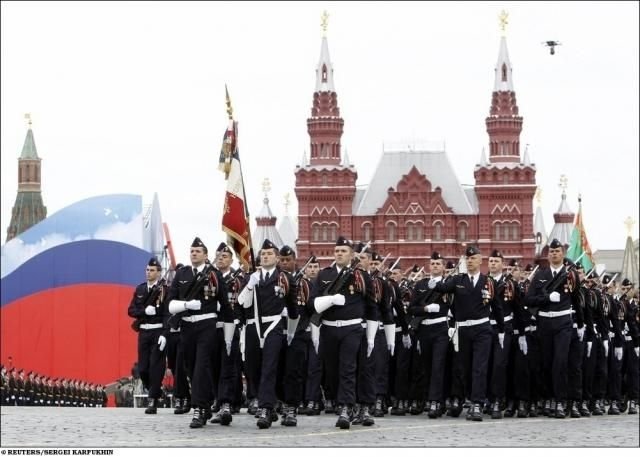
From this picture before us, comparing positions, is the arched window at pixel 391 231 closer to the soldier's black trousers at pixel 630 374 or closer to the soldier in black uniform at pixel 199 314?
the soldier's black trousers at pixel 630 374

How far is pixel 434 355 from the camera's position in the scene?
54.2ft

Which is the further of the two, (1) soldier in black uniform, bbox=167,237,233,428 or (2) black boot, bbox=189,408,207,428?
(1) soldier in black uniform, bbox=167,237,233,428

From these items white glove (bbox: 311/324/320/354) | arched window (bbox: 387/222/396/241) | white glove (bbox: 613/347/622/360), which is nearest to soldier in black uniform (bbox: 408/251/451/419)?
white glove (bbox: 311/324/320/354)

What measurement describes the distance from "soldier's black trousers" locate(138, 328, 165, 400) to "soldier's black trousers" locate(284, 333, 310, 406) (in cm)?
392

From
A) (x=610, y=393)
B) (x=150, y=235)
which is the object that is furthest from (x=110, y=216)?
(x=610, y=393)

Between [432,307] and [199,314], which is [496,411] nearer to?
[432,307]

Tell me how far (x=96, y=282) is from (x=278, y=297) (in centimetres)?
3772

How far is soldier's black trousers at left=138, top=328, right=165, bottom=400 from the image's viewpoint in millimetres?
18016

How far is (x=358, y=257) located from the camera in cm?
1507

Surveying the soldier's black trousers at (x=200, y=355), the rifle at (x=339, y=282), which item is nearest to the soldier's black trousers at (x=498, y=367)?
the rifle at (x=339, y=282)

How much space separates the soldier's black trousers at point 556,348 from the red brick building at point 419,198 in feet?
224

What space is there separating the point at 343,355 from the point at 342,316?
375 mm

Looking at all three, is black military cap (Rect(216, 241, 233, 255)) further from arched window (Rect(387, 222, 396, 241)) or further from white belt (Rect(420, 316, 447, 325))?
arched window (Rect(387, 222, 396, 241))

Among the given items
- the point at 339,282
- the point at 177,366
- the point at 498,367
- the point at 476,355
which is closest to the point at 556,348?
the point at 498,367
